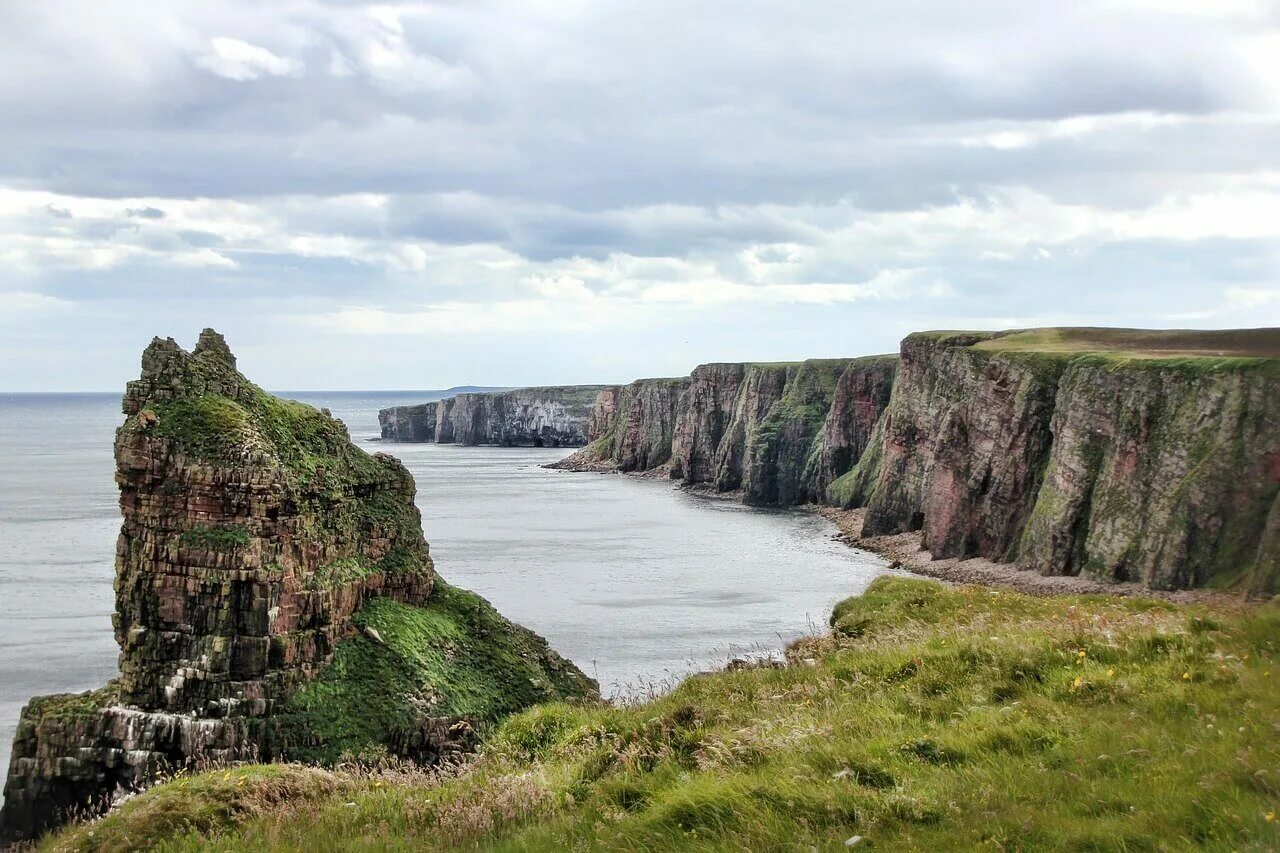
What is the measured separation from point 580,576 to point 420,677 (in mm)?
46601

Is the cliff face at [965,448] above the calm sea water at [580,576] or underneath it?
above

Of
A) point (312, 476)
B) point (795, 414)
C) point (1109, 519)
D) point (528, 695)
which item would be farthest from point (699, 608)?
point (795, 414)

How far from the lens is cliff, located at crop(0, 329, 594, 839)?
28.0 meters

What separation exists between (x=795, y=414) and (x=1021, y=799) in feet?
470

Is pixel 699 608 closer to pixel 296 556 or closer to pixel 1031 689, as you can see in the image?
pixel 296 556

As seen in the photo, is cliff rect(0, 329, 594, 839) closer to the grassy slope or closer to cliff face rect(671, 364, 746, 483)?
the grassy slope

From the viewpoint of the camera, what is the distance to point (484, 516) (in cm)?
11931

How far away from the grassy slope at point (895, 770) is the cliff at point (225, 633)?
1329 centimetres

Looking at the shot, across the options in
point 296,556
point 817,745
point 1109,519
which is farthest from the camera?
point 1109,519

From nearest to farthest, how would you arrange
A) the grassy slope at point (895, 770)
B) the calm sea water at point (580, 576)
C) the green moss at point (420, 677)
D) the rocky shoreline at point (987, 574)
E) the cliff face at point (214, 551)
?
the grassy slope at point (895, 770) < the cliff face at point (214, 551) < the green moss at point (420, 677) < the calm sea water at point (580, 576) < the rocky shoreline at point (987, 574)

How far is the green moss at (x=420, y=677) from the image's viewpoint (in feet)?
95.9

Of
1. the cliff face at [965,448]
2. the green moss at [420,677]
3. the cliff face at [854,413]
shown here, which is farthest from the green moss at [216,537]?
the cliff face at [854,413]

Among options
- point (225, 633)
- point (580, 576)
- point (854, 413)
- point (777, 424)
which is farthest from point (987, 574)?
point (777, 424)

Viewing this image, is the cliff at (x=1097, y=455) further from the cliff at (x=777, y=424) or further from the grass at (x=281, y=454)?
the grass at (x=281, y=454)
